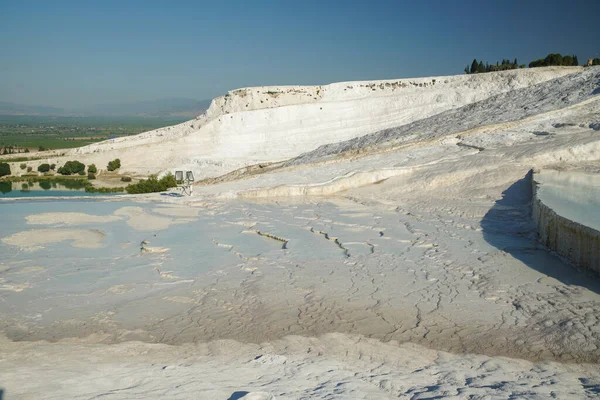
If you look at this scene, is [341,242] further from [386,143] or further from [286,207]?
[386,143]

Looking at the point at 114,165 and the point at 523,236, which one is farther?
the point at 114,165

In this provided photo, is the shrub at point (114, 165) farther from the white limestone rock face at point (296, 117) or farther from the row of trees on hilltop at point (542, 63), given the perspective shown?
the row of trees on hilltop at point (542, 63)

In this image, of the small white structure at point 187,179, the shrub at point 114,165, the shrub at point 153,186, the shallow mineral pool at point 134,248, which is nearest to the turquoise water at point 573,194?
the shallow mineral pool at point 134,248

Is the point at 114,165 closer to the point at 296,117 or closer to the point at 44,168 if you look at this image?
the point at 44,168

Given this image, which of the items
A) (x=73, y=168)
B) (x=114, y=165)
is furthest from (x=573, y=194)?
(x=73, y=168)

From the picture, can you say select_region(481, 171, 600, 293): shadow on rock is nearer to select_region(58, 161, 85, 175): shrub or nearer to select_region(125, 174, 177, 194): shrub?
select_region(125, 174, 177, 194): shrub

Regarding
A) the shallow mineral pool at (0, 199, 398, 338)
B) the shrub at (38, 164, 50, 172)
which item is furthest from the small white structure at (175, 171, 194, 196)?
the shrub at (38, 164, 50, 172)
